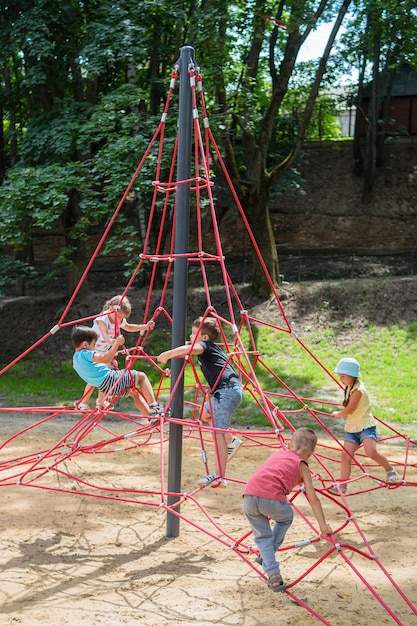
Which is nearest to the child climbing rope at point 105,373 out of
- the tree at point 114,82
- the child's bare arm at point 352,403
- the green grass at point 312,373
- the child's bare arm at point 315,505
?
the child's bare arm at point 352,403

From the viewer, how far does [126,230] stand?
38.3 feet

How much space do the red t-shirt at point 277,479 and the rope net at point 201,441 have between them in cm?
35

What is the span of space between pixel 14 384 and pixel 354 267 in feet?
25.1

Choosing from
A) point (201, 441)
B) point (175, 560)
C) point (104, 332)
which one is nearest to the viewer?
point (175, 560)

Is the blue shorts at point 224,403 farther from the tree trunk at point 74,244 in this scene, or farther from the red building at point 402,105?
the red building at point 402,105

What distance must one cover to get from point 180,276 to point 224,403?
1.05 m

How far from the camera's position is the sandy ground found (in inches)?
174

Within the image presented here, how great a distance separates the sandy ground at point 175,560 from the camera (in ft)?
14.5

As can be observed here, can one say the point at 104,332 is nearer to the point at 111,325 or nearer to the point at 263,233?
the point at 111,325

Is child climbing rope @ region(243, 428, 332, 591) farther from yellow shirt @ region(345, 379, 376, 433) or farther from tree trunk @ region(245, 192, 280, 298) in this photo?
tree trunk @ region(245, 192, 280, 298)

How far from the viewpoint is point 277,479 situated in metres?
4.35

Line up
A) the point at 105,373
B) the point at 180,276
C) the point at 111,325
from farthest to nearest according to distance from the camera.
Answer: the point at 111,325
the point at 105,373
the point at 180,276

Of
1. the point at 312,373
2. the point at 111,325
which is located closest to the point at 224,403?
the point at 111,325

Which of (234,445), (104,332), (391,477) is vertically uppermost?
(104,332)
